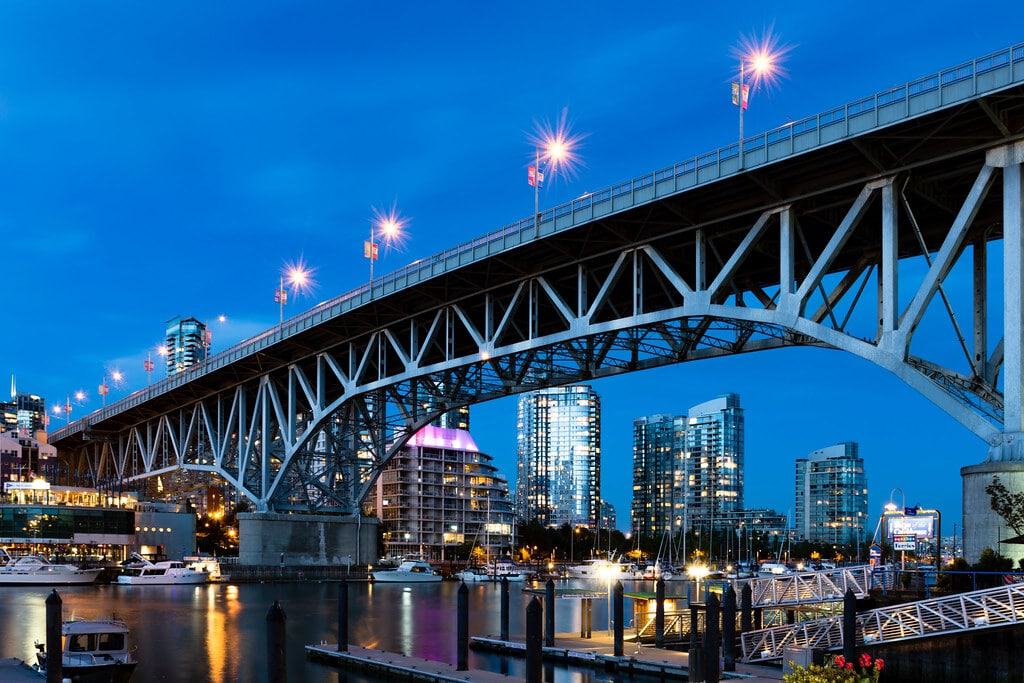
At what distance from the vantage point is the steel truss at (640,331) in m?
35.7

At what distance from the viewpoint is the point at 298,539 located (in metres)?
87.6

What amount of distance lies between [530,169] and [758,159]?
16.0 metres

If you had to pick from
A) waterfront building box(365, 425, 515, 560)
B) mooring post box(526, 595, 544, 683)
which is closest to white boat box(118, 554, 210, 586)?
waterfront building box(365, 425, 515, 560)

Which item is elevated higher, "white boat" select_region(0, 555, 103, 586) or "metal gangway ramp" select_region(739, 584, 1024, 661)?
"metal gangway ramp" select_region(739, 584, 1024, 661)

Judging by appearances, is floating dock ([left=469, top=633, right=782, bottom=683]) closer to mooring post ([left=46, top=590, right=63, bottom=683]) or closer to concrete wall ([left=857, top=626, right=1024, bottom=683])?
concrete wall ([left=857, top=626, right=1024, bottom=683])

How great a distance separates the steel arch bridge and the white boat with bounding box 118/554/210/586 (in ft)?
48.3

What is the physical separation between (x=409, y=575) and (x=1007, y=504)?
→ 264 feet

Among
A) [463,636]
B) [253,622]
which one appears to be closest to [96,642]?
[463,636]

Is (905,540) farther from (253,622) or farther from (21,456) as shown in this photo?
(21,456)

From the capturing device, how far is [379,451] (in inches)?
3157

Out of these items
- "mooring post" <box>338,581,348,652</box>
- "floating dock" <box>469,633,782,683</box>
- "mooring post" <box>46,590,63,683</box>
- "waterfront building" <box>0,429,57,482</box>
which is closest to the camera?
"mooring post" <box>46,590,63,683</box>

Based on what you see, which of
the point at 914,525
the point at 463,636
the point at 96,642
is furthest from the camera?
the point at 914,525

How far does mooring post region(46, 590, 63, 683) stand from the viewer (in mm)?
27844

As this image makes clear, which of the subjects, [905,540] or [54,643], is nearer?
[54,643]
